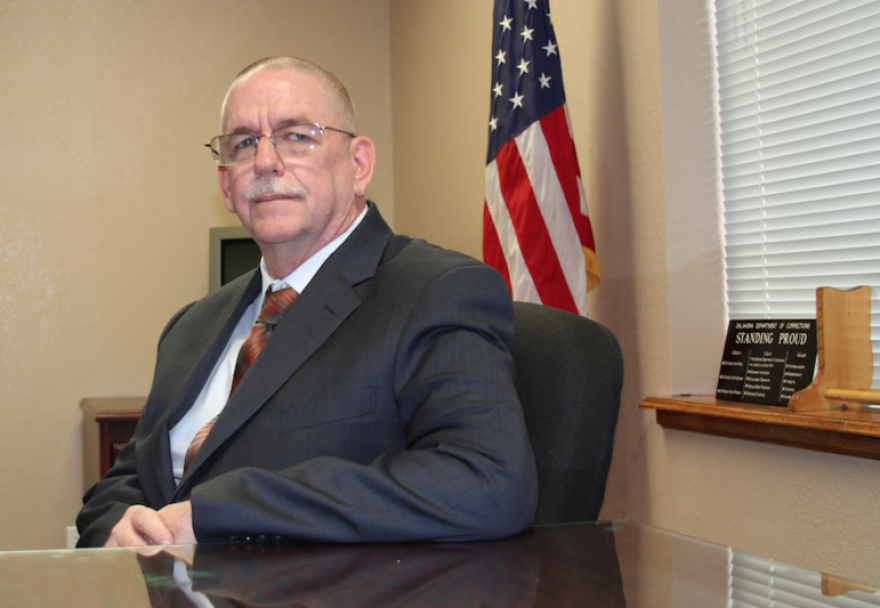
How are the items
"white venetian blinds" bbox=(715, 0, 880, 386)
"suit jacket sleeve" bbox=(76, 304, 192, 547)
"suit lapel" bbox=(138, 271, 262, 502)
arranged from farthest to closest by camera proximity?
"white venetian blinds" bbox=(715, 0, 880, 386) < "suit lapel" bbox=(138, 271, 262, 502) < "suit jacket sleeve" bbox=(76, 304, 192, 547)

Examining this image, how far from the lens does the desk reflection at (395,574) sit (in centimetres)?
59

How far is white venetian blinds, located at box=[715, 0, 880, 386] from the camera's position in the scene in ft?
5.81

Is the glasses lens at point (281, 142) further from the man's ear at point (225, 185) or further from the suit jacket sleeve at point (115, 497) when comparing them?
the suit jacket sleeve at point (115, 497)

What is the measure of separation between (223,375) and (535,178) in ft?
4.09

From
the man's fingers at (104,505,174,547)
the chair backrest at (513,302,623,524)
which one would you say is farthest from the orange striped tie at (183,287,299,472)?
the chair backrest at (513,302,623,524)

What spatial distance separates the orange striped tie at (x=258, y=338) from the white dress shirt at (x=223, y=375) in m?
0.03

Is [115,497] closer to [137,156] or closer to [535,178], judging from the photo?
[535,178]

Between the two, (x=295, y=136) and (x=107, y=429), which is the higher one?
(x=295, y=136)

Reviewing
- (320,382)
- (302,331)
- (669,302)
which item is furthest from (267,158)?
(669,302)

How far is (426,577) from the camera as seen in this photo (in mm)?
666

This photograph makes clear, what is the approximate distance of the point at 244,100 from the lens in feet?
4.99

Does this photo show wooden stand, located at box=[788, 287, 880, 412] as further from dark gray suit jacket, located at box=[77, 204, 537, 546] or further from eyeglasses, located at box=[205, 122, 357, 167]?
eyeglasses, located at box=[205, 122, 357, 167]

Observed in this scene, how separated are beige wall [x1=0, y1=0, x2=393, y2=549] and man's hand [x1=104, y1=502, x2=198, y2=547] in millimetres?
2812

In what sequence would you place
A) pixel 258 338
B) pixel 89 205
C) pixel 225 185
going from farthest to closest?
1. pixel 89 205
2. pixel 225 185
3. pixel 258 338
